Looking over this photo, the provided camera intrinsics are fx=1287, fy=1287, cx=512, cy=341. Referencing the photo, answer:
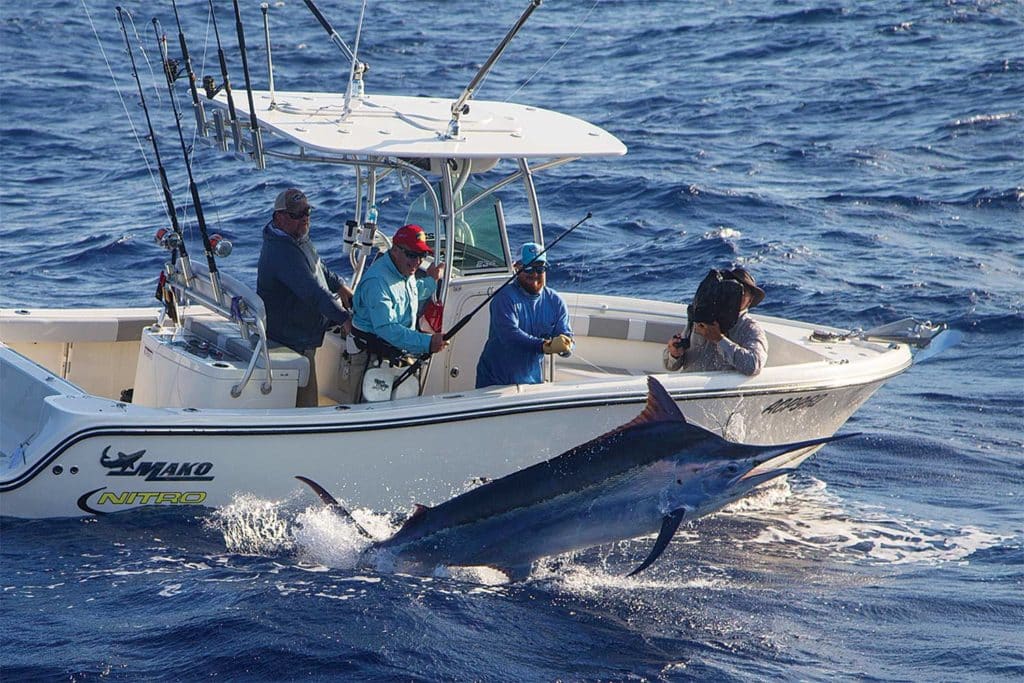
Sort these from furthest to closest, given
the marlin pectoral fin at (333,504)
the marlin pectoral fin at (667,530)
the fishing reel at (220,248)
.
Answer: the fishing reel at (220,248)
the marlin pectoral fin at (333,504)
the marlin pectoral fin at (667,530)

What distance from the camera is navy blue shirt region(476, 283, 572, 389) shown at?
25.8ft

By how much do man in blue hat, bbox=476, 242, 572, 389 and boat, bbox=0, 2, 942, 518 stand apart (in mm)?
170

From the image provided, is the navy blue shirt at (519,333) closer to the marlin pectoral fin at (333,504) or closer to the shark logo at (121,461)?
the marlin pectoral fin at (333,504)

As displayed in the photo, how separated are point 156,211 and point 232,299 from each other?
8794 millimetres

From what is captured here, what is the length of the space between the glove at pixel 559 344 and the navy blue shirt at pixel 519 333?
72 millimetres

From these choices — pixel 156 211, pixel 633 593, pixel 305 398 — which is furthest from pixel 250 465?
pixel 156 211

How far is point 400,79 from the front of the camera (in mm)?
22172

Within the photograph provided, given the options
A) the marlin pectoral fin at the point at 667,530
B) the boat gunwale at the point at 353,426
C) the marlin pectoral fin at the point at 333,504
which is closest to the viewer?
the marlin pectoral fin at the point at 667,530

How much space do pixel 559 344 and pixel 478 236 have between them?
1281 mm

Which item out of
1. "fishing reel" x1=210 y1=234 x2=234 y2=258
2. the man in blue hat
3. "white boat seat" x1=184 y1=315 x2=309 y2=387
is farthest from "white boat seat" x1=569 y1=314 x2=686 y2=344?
"fishing reel" x1=210 y1=234 x2=234 y2=258

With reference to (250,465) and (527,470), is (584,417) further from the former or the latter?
(250,465)

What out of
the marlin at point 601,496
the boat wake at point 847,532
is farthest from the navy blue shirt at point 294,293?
the boat wake at point 847,532

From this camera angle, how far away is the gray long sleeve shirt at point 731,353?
26.9 ft

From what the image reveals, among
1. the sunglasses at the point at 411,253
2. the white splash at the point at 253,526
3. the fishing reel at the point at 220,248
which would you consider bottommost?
the white splash at the point at 253,526
